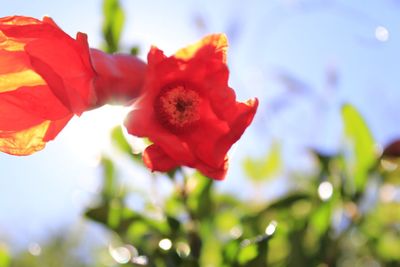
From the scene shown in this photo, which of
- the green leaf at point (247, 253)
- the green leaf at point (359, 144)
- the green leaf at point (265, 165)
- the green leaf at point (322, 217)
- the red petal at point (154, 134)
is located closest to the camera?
the red petal at point (154, 134)

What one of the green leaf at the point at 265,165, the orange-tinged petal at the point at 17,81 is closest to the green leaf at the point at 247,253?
the orange-tinged petal at the point at 17,81

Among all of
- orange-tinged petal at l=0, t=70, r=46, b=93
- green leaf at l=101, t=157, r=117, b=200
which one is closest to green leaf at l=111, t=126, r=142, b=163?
green leaf at l=101, t=157, r=117, b=200

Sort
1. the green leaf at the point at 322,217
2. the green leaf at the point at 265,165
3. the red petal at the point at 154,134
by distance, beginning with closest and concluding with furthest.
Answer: the red petal at the point at 154,134
the green leaf at the point at 322,217
the green leaf at the point at 265,165

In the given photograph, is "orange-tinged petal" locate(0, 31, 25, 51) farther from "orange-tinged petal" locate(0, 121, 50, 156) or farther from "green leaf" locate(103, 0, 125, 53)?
"green leaf" locate(103, 0, 125, 53)

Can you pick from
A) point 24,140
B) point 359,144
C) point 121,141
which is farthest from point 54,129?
point 359,144

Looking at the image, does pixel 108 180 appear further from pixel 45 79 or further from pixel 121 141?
pixel 45 79

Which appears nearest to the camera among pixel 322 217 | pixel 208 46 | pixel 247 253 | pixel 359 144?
pixel 208 46

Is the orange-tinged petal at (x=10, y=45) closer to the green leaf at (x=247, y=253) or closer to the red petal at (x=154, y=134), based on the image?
the red petal at (x=154, y=134)
